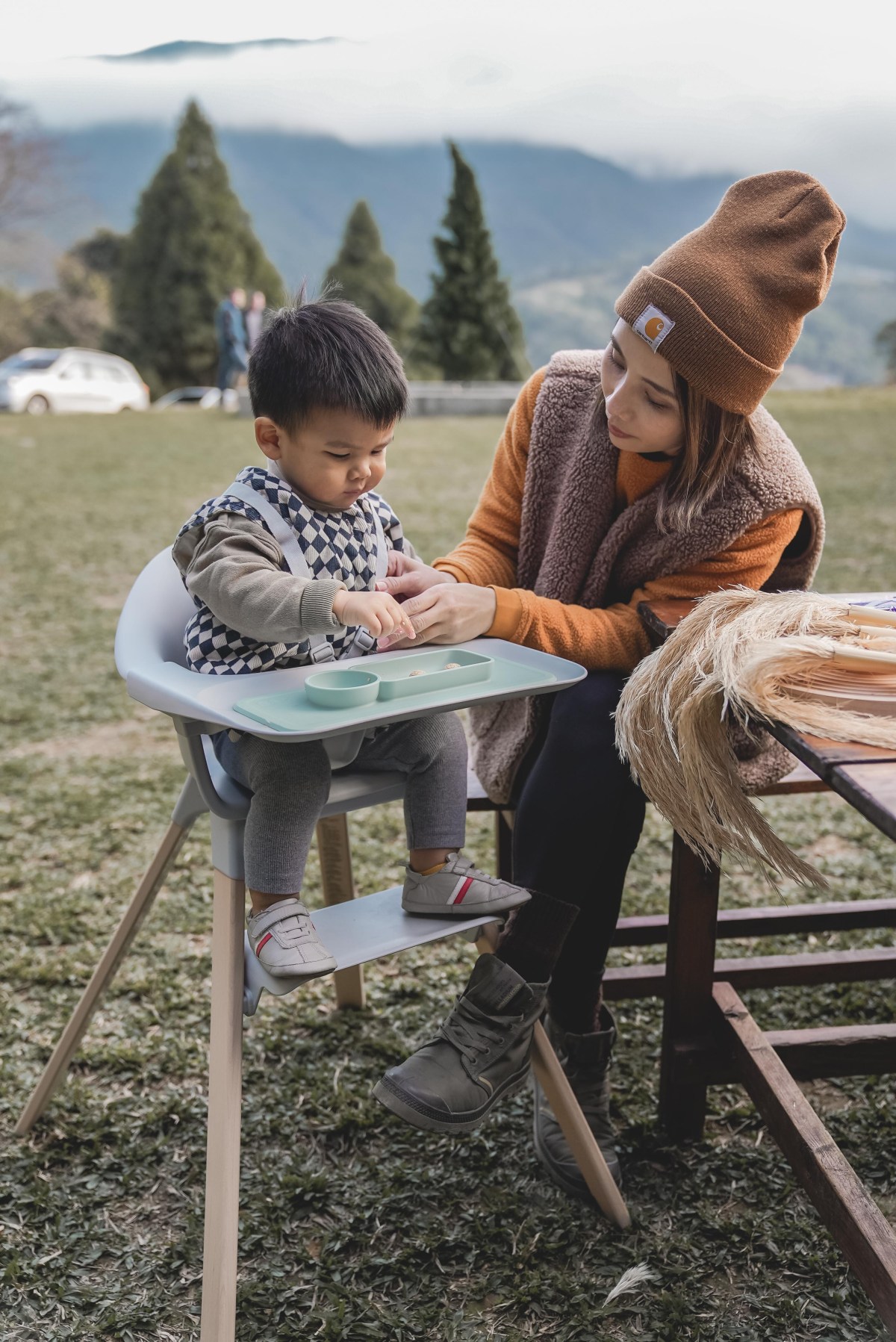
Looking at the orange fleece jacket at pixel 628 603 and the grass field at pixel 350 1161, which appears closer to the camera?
the grass field at pixel 350 1161

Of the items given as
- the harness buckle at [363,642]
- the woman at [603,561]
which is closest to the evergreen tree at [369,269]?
the woman at [603,561]

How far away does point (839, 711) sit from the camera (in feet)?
3.43

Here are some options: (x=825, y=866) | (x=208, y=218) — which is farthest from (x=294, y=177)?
(x=825, y=866)

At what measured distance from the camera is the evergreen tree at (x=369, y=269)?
22078 millimetres

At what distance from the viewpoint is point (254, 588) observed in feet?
4.46

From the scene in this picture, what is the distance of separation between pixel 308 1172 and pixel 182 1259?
9.2 inches

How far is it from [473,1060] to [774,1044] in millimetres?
538

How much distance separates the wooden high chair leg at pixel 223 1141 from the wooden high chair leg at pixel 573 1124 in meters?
0.37

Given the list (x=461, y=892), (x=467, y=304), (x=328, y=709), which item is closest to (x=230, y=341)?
(x=467, y=304)

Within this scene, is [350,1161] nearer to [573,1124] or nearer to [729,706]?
[573,1124]

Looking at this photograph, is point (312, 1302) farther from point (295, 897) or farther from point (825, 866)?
point (825, 866)

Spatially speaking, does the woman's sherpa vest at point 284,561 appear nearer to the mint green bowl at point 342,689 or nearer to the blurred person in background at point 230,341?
the mint green bowl at point 342,689

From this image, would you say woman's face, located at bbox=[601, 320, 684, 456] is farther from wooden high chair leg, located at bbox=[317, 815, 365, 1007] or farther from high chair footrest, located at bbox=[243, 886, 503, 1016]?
wooden high chair leg, located at bbox=[317, 815, 365, 1007]

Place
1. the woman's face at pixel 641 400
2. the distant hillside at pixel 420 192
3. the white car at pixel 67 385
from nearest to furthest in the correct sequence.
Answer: the woman's face at pixel 641 400, the white car at pixel 67 385, the distant hillside at pixel 420 192
